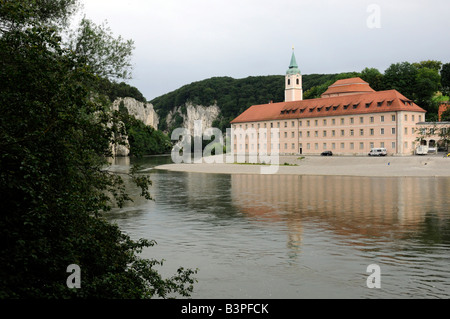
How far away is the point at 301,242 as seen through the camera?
70.4 ft

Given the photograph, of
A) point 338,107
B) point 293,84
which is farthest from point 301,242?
point 293,84

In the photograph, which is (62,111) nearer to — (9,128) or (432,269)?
(9,128)

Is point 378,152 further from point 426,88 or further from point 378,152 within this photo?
point 426,88

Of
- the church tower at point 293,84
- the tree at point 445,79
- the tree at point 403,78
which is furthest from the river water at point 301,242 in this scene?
the church tower at point 293,84

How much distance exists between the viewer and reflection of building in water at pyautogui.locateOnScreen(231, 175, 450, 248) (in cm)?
2652

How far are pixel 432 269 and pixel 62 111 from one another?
1376 cm

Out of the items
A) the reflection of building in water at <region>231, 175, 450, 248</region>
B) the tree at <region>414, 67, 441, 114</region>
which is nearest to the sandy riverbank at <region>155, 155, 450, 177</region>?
the reflection of building in water at <region>231, 175, 450, 248</region>

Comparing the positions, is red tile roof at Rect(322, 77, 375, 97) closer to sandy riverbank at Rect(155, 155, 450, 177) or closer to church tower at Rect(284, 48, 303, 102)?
church tower at Rect(284, 48, 303, 102)

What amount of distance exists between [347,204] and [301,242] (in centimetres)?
1510

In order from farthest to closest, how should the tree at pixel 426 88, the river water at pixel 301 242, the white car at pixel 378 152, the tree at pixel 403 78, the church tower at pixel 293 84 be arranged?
the church tower at pixel 293 84 < the tree at pixel 403 78 < the tree at pixel 426 88 < the white car at pixel 378 152 < the river water at pixel 301 242

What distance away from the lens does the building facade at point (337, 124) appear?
102 m

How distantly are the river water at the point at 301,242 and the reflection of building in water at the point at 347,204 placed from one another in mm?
70

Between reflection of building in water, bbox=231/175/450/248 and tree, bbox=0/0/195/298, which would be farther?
reflection of building in water, bbox=231/175/450/248

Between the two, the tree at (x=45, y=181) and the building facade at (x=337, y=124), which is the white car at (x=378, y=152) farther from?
the tree at (x=45, y=181)
